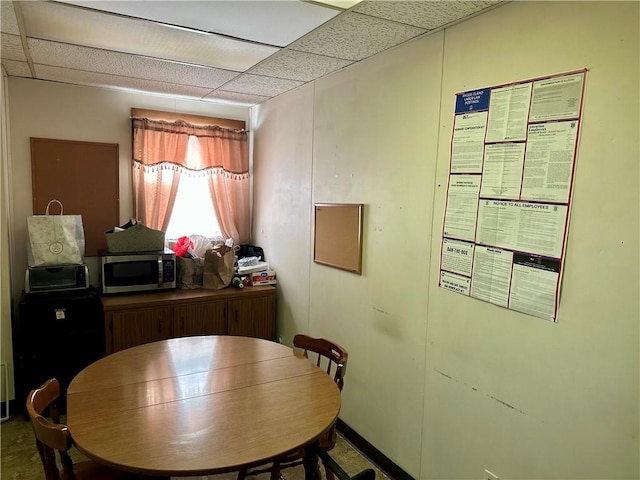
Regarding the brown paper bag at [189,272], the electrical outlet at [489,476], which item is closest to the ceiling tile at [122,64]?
the brown paper bag at [189,272]

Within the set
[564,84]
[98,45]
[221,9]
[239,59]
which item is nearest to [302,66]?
[239,59]

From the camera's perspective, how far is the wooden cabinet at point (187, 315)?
10.8 ft

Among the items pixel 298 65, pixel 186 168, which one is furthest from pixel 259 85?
pixel 186 168

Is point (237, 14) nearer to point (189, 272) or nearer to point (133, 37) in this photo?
point (133, 37)

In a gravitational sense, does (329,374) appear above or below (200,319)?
above

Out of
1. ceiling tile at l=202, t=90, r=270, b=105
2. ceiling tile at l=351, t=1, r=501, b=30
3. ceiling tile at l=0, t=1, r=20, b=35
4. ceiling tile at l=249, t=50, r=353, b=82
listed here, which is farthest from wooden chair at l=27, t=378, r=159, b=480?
ceiling tile at l=202, t=90, r=270, b=105

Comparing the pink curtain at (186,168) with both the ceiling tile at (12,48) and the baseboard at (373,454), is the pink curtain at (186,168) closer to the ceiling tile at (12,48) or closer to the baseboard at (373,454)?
the ceiling tile at (12,48)

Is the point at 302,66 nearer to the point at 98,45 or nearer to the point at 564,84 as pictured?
the point at 98,45

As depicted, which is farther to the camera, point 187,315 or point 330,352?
point 187,315

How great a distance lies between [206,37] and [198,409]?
6.64ft

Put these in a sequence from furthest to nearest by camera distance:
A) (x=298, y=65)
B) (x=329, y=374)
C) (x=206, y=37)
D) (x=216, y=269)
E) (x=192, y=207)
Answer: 1. (x=192, y=207)
2. (x=216, y=269)
3. (x=298, y=65)
4. (x=206, y=37)
5. (x=329, y=374)

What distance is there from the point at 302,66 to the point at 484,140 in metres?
1.49

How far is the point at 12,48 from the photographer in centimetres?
267

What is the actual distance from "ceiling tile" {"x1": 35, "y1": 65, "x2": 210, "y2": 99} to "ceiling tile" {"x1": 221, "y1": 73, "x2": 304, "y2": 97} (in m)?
0.32
